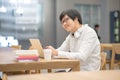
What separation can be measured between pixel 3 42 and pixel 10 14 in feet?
3.62

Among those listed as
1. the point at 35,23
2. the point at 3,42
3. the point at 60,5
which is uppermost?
the point at 60,5

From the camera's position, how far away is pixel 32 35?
32.9 feet

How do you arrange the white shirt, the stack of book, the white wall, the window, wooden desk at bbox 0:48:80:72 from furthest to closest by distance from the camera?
1. the window
2. the white wall
3. the white shirt
4. the stack of book
5. wooden desk at bbox 0:48:80:72

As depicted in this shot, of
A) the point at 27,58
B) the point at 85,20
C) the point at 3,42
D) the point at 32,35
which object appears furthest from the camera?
the point at 85,20

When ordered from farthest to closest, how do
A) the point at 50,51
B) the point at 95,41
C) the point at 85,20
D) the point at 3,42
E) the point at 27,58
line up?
the point at 85,20 → the point at 3,42 → the point at 95,41 → the point at 50,51 → the point at 27,58

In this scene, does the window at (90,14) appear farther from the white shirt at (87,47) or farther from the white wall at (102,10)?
the white shirt at (87,47)

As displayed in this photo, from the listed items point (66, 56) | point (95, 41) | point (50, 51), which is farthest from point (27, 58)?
point (95, 41)

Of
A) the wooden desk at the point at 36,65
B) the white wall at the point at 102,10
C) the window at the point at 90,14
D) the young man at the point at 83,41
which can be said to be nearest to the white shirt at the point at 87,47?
the young man at the point at 83,41

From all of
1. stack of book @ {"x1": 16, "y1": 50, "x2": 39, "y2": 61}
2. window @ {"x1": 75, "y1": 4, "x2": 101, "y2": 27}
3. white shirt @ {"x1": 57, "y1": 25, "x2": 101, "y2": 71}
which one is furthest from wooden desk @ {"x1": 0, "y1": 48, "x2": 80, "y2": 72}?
window @ {"x1": 75, "y1": 4, "x2": 101, "y2": 27}

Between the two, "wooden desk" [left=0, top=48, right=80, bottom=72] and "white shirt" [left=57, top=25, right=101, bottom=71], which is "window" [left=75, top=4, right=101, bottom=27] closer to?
"white shirt" [left=57, top=25, right=101, bottom=71]

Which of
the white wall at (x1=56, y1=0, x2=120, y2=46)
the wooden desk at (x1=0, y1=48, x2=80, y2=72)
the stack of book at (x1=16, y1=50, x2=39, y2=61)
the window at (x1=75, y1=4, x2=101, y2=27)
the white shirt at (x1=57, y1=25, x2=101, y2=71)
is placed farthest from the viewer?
the window at (x1=75, y1=4, x2=101, y2=27)

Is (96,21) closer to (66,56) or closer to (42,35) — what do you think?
(42,35)

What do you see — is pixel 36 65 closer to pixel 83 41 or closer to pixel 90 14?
pixel 83 41

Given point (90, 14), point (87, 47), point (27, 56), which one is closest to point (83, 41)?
point (87, 47)
